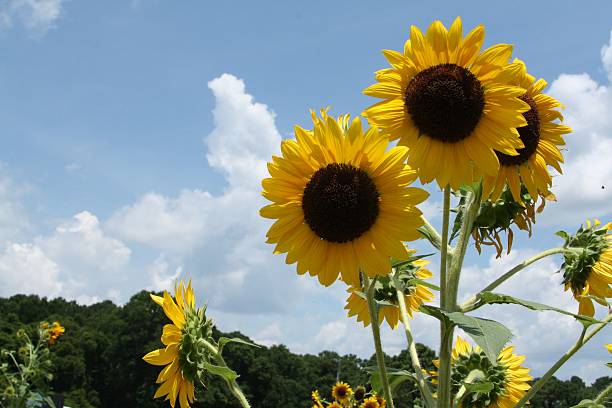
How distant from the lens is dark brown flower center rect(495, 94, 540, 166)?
2.68 m

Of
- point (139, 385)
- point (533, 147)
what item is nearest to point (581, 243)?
point (533, 147)

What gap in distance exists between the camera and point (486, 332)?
204 cm

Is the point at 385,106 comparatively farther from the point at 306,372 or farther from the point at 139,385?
the point at 306,372

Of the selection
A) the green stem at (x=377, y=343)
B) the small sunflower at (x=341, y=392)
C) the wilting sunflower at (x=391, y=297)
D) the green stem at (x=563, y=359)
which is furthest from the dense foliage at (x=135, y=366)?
the green stem at (x=377, y=343)

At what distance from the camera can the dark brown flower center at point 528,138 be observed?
2680 millimetres

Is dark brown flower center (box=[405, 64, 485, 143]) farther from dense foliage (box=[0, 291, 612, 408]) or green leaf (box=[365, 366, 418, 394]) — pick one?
dense foliage (box=[0, 291, 612, 408])

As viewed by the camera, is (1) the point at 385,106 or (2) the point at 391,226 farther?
(1) the point at 385,106

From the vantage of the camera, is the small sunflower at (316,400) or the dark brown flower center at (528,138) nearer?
the dark brown flower center at (528,138)

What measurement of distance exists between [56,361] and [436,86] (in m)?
54.7

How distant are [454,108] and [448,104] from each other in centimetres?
3

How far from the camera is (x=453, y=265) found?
258 centimetres

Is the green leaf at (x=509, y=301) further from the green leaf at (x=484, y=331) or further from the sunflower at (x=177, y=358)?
the sunflower at (x=177, y=358)

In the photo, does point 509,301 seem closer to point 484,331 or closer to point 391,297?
point 484,331

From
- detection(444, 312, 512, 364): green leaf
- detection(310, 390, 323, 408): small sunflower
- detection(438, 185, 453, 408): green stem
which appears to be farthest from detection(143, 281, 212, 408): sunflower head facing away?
detection(310, 390, 323, 408): small sunflower
